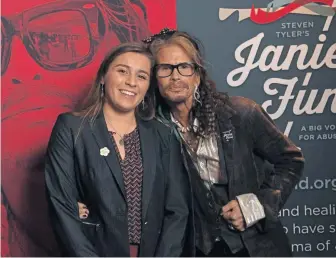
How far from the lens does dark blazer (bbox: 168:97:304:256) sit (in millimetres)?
2277

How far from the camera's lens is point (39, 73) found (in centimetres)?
265

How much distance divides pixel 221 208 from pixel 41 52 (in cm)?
111

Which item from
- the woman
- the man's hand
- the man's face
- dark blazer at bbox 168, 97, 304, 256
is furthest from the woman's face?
the man's hand

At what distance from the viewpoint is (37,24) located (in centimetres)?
264

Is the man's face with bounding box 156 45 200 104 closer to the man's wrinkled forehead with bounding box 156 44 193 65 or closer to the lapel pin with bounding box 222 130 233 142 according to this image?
the man's wrinkled forehead with bounding box 156 44 193 65

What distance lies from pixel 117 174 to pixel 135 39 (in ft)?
2.84

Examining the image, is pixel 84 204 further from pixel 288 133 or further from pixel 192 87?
pixel 288 133

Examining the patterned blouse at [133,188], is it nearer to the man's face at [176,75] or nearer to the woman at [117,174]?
the woman at [117,174]

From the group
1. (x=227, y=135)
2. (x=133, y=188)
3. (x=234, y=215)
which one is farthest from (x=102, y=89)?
(x=234, y=215)

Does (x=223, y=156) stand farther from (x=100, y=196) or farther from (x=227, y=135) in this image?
(x=100, y=196)

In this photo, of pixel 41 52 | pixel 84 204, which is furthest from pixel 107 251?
pixel 41 52

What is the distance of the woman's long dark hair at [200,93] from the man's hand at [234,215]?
0.97ft

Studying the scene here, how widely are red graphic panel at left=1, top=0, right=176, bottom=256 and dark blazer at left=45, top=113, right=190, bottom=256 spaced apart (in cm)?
57

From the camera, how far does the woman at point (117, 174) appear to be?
2055 mm
